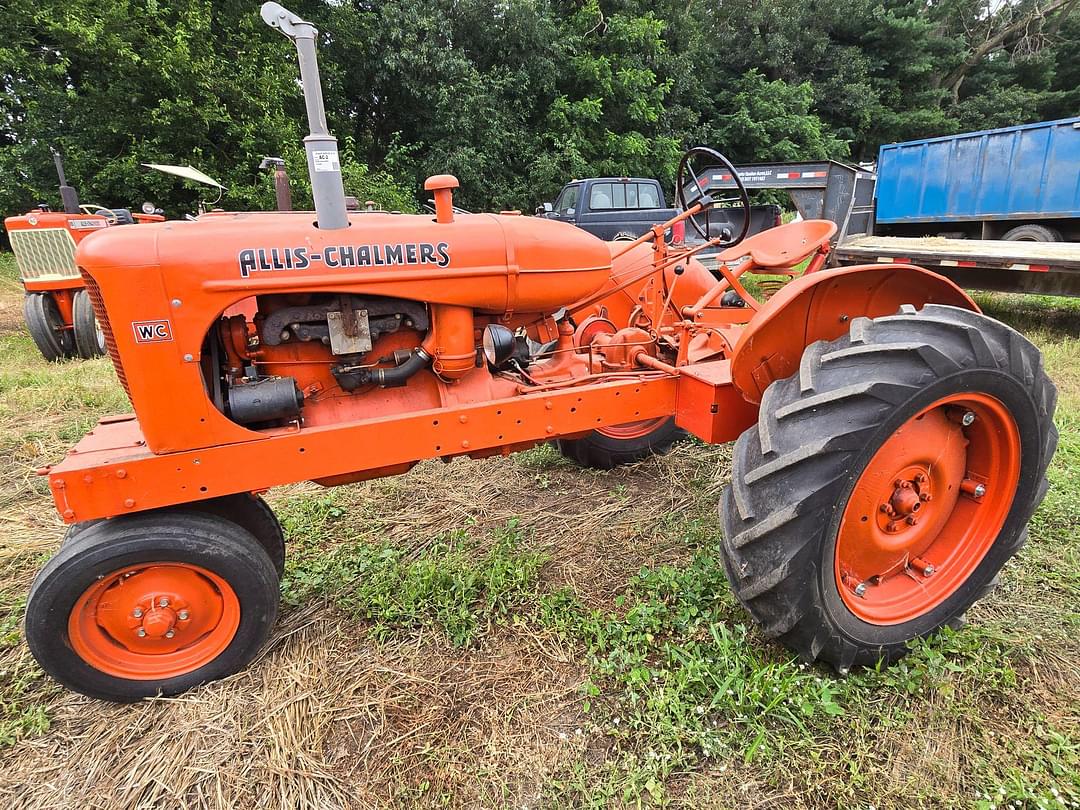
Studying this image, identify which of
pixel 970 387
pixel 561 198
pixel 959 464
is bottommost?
pixel 959 464

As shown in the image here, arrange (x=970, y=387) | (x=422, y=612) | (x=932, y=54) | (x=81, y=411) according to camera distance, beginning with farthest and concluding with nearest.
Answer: (x=932, y=54), (x=81, y=411), (x=422, y=612), (x=970, y=387)

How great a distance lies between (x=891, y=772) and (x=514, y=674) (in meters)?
1.16

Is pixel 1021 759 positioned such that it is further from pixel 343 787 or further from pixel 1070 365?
pixel 1070 365

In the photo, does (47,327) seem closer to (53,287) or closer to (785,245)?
(53,287)

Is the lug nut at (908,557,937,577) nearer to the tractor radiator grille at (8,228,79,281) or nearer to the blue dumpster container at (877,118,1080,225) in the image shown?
the tractor radiator grille at (8,228,79,281)

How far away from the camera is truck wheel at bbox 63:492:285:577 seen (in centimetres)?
199

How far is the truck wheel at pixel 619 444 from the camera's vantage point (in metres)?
3.60

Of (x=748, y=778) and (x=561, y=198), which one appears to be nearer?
(x=748, y=778)

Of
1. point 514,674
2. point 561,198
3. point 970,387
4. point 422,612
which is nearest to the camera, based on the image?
point 970,387

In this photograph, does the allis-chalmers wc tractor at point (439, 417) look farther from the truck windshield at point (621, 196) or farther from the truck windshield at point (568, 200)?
the truck windshield at point (568, 200)

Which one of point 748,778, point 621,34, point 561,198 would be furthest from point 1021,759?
point 621,34

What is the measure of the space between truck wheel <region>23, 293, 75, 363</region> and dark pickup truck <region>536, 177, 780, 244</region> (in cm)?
654

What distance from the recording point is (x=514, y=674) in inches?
85.0

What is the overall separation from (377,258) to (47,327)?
6.36 m
